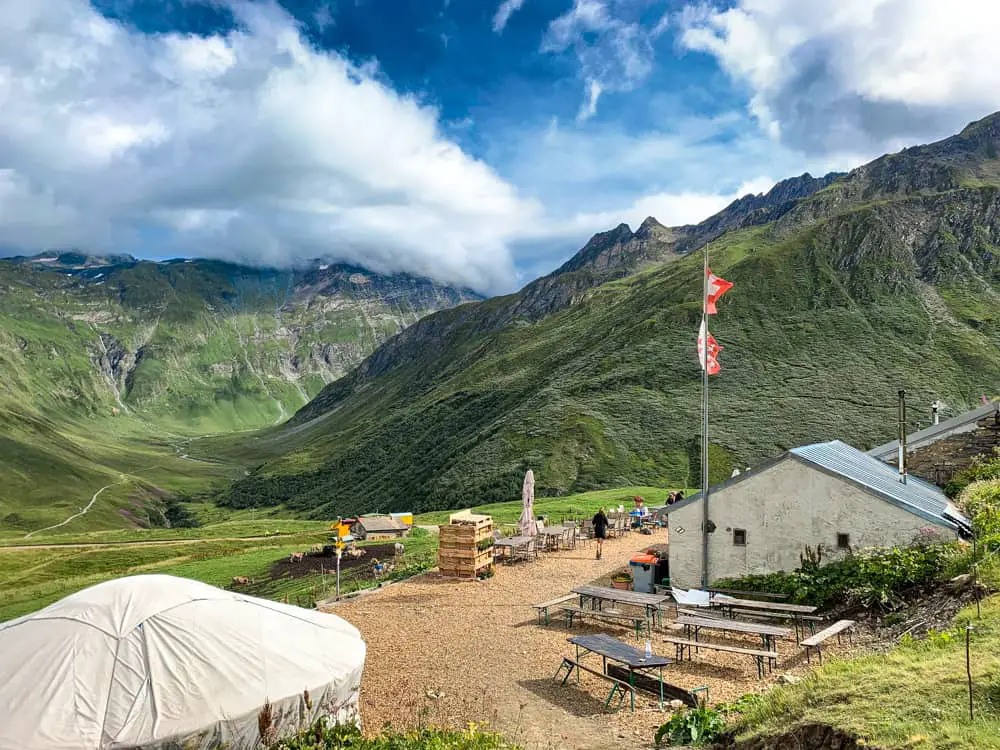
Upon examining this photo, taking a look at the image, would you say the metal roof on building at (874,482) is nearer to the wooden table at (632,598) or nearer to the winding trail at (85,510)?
the wooden table at (632,598)

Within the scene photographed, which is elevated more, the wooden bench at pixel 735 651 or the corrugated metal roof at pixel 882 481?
the corrugated metal roof at pixel 882 481

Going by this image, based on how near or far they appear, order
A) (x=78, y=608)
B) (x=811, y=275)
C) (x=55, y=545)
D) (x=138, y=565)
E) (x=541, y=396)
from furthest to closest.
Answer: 1. (x=811, y=275)
2. (x=541, y=396)
3. (x=55, y=545)
4. (x=138, y=565)
5. (x=78, y=608)

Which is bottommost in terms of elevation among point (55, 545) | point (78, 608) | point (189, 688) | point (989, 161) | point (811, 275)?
point (55, 545)

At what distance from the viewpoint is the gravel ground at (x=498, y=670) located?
37.3 ft

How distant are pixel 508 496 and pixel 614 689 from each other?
66.3 meters

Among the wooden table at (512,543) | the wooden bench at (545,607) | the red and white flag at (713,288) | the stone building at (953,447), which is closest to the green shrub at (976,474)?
the stone building at (953,447)

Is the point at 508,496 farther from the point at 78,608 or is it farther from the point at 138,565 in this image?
the point at 78,608

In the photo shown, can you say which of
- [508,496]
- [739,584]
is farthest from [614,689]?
[508,496]

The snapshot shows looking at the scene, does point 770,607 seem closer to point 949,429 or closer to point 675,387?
point 949,429

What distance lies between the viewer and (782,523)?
19.2 meters

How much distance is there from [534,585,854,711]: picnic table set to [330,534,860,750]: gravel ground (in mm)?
268

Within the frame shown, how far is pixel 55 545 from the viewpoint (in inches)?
2675

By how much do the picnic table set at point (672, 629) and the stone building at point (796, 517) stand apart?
1443mm

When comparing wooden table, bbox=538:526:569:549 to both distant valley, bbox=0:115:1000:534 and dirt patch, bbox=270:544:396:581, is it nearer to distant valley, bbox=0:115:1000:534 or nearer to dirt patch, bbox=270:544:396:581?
dirt patch, bbox=270:544:396:581
